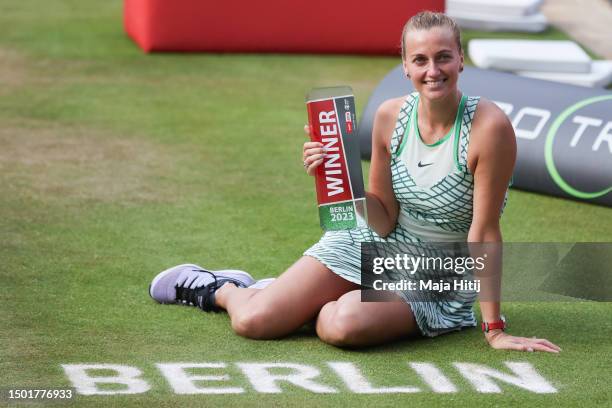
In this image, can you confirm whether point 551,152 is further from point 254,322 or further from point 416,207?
point 254,322

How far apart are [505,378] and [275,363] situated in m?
0.81

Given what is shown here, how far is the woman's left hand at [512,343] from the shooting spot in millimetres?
4406

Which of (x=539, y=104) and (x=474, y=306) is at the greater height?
(x=539, y=104)

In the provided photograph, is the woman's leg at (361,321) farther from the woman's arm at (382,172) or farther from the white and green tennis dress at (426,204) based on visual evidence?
the woman's arm at (382,172)

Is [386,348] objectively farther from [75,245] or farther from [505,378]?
[75,245]

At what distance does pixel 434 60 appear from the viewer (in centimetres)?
422

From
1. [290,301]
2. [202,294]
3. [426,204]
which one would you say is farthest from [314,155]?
[202,294]

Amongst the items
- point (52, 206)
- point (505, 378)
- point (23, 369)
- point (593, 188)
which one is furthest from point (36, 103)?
point (505, 378)

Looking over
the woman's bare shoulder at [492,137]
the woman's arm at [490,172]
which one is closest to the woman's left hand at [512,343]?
the woman's arm at [490,172]

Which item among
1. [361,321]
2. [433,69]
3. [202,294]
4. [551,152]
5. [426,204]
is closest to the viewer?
[433,69]

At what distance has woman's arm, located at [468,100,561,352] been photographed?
424 cm

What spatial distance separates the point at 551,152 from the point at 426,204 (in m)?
2.47

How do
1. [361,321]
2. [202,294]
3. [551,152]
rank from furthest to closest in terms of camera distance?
[551,152] → [202,294] → [361,321]

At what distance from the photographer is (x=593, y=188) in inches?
260
